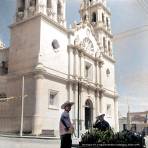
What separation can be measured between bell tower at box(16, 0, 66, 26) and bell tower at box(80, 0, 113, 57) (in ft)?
27.3

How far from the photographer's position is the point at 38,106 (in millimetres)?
26844

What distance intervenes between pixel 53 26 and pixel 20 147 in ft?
68.0

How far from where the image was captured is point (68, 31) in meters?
33.2

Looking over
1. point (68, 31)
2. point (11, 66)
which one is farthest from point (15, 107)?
point (68, 31)

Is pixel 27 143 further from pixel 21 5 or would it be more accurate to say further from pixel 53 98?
pixel 21 5

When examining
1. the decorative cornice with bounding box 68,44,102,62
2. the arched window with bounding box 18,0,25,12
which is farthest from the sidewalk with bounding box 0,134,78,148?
the arched window with bounding box 18,0,25,12

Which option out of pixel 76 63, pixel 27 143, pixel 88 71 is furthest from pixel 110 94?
pixel 27 143

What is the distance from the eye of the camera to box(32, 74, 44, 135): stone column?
2622cm

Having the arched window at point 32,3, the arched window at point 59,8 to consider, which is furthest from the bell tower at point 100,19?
the arched window at point 32,3

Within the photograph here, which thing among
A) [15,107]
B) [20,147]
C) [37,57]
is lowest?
[20,147]

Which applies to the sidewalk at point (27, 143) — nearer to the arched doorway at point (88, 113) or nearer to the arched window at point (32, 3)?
the arched doorway at point (88, 113)

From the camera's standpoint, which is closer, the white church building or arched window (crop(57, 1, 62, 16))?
the white church building

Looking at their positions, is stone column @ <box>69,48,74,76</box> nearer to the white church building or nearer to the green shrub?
the white church building

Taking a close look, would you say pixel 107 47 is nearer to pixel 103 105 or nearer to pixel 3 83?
pixel 103 105
